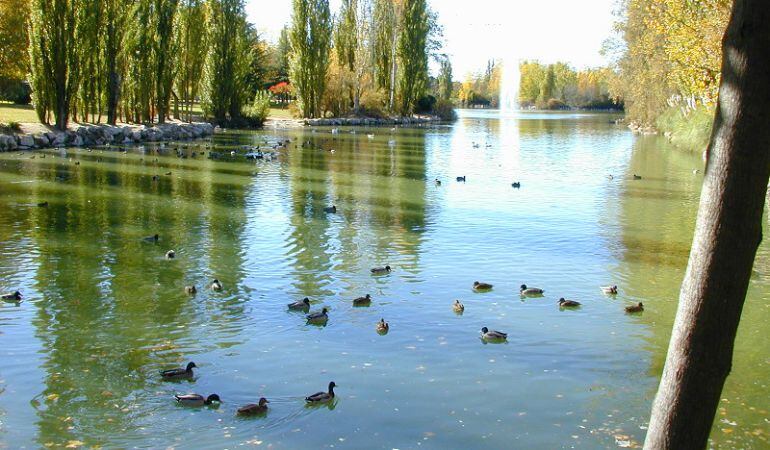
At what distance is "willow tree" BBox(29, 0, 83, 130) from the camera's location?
3981 cm

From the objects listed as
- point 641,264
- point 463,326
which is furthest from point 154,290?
point 641,264

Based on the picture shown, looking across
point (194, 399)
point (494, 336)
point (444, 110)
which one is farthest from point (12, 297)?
point (444, 110)

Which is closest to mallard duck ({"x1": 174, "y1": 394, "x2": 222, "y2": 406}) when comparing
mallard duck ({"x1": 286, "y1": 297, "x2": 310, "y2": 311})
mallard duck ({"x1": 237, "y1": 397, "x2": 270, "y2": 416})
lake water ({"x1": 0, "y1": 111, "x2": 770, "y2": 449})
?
lake water ({"x1": 0, "y1": 111, "x2": 770, "y2": 449})

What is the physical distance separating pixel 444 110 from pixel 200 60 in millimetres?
39335

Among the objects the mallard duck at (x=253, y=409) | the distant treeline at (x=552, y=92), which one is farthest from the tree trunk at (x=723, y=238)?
the distant treeline at (x=552, y=92)

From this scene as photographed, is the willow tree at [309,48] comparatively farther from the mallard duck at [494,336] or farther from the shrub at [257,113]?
the mallard duck at [494,336]

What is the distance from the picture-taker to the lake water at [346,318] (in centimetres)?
841

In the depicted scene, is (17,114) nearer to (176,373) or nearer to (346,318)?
(346,318)

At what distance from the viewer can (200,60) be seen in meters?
60.6

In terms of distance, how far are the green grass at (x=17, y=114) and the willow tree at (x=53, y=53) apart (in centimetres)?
260

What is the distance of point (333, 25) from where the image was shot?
76438 mm

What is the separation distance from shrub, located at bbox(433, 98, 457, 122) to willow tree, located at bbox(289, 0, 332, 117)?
2336cm

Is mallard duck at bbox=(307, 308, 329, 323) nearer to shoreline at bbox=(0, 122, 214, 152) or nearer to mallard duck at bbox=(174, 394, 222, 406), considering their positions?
mallard duck at bbox=(174, 394, 222, 406)

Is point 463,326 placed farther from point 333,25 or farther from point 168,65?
point 333,25
